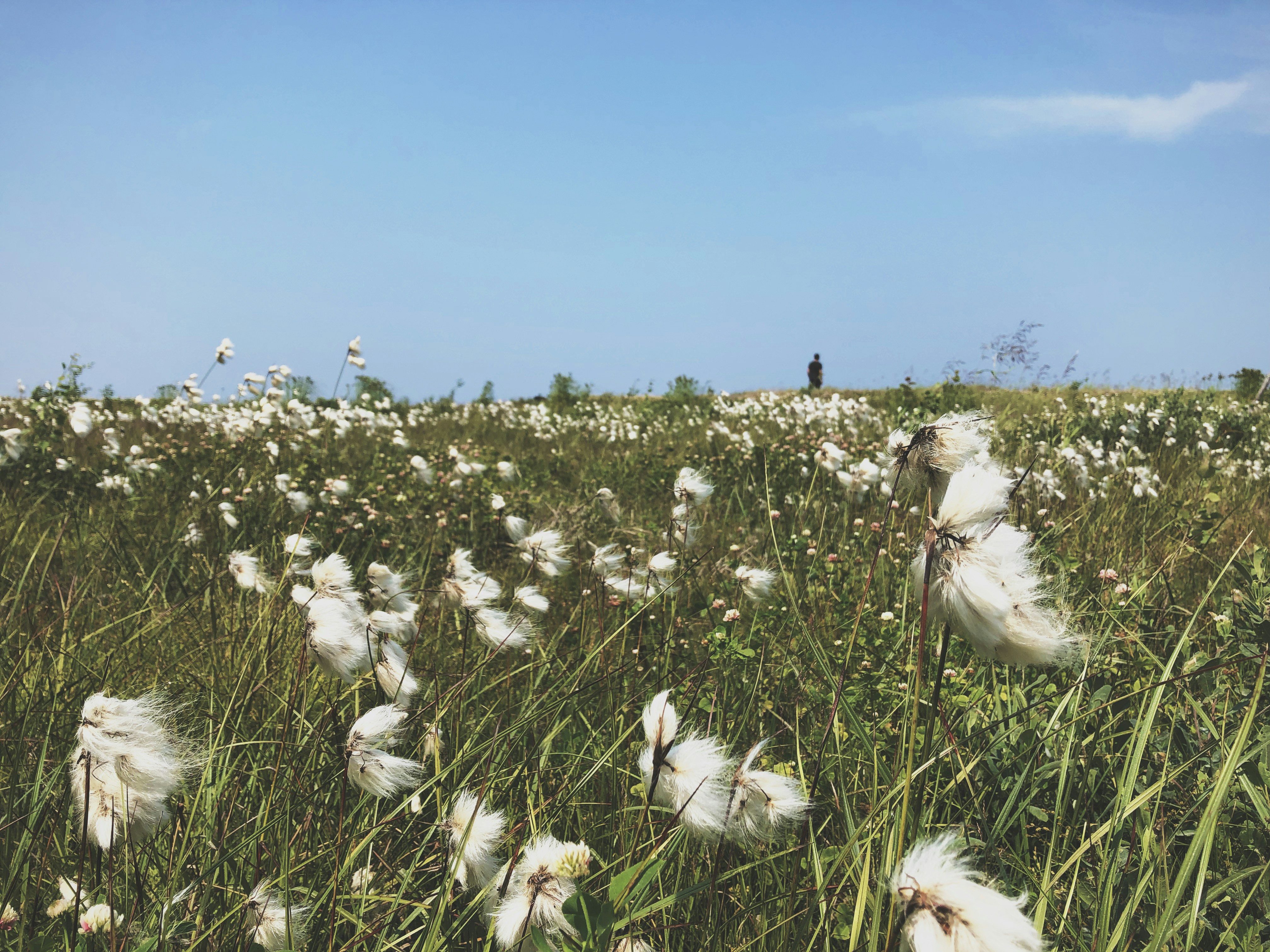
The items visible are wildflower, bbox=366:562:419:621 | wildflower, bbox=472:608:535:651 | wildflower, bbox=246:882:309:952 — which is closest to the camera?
wildflower, bbox=246:882:309:952

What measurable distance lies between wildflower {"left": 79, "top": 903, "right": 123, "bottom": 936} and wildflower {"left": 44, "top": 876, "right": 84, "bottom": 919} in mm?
30

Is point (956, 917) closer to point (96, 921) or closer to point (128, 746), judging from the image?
point (128, 746)

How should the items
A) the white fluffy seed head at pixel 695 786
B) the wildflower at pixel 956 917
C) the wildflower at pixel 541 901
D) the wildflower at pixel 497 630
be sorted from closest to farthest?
1. the wildflower at pixel 956 917
2. the wildflower at pixel 541 901
3. the white fluffy seed head at pixel 695 786
4. the wildflower at pixel 497 630

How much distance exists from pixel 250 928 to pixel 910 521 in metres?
4.29

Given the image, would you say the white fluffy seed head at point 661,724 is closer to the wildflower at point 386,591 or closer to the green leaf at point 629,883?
the green leaf at point 629,883

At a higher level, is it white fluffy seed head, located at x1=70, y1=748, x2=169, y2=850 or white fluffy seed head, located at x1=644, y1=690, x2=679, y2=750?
white fluffy seed head, located at x1=644, y1=690, x2=679, y2=750

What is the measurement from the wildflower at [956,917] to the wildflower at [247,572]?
229 centimetres

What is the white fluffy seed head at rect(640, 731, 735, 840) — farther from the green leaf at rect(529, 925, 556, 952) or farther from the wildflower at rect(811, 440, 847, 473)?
the wildflower at rect(811, 440, 847, 473)

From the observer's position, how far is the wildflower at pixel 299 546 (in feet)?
7.66

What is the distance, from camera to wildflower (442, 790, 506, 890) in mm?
1472

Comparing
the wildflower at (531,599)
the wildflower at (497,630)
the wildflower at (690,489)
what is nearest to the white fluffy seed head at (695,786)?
the wildflower at (497,630)

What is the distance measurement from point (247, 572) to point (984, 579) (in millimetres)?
2482

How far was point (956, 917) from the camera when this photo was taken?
2.83 feet

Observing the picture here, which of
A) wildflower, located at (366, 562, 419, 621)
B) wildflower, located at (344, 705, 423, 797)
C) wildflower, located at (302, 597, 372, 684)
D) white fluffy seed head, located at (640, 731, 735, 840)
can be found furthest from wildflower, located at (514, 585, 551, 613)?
white fluffy seed head, located at (640, 731, 735, 840)
